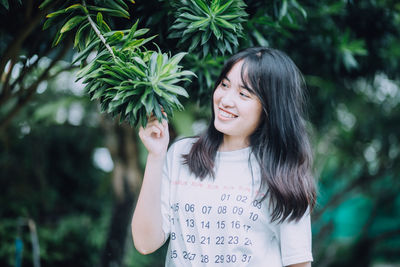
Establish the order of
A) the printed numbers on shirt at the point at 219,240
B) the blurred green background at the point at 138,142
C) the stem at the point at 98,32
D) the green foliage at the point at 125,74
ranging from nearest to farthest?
the green foliage at the point at 125,74
the stem at the point at 98,32
the printed numbers on shirt at the point at 219,240
the blurred green background at the point at 138,142

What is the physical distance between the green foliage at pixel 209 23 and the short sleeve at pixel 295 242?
78 centimetres

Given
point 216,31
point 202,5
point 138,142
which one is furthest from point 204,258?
point 138,142

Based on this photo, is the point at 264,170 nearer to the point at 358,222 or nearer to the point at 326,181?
the point at 326,181

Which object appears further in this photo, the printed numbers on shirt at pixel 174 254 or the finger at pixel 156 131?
the printed numbers on shirt at pixel 174 254

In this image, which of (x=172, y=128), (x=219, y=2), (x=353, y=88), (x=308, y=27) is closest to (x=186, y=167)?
(x=219, y=2)

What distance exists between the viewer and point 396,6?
3.44 metres

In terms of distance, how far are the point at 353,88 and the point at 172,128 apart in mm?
2432

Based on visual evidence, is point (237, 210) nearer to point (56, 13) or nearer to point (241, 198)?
point (241, 198)

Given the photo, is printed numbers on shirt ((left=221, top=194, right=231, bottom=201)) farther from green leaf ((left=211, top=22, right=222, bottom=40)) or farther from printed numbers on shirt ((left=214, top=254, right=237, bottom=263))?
green leaf ((left=211, top=22, right=222, bottom=40))

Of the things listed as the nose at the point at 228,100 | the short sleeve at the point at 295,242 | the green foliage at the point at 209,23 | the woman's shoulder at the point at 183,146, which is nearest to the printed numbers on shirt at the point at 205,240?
the short sleeve at the point at 295,242

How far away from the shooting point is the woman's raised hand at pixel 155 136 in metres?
1.43

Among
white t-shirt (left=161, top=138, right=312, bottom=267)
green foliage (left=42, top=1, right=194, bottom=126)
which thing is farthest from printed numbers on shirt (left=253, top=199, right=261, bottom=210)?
green foliage (left=42, top=1, right=194, bottom=126)

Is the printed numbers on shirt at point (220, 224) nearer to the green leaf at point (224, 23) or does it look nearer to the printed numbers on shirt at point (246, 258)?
the printed numbers on shirt at point (246, 258)

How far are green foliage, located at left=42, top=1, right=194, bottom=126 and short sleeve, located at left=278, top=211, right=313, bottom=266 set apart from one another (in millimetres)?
715
